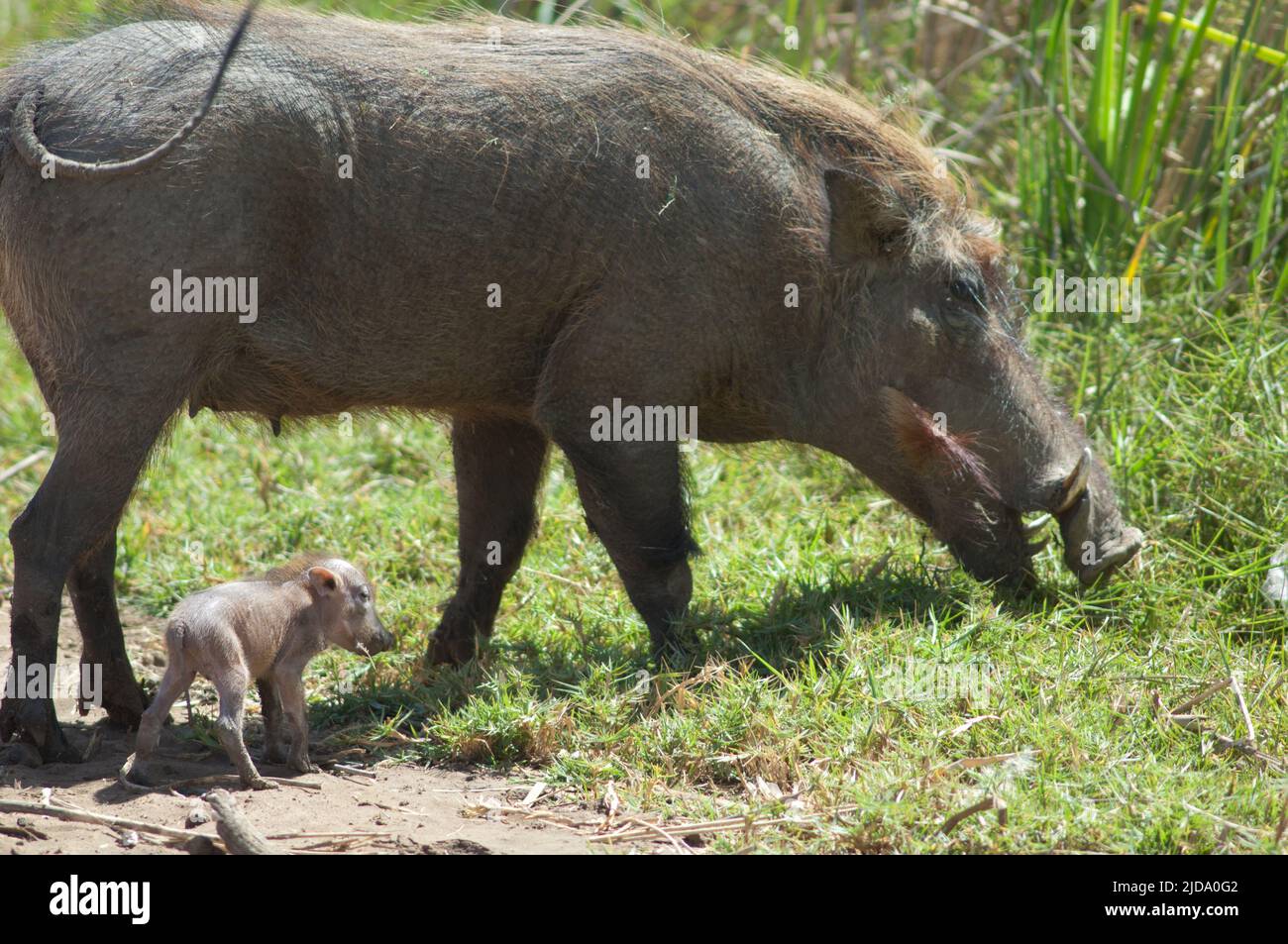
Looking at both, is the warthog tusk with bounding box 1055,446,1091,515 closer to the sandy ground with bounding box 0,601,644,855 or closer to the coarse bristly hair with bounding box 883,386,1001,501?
the coarse bristly hair with bounding box 883,386,1001,501

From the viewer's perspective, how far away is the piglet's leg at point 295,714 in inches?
166

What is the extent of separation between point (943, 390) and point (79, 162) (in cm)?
274

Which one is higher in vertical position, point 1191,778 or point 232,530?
point 232,530

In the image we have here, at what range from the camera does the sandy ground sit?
12.0ft

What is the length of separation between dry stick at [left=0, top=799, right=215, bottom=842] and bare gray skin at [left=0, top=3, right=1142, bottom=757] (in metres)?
0.42

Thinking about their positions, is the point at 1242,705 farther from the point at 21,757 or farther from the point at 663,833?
the point at 21,757

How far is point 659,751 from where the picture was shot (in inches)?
166

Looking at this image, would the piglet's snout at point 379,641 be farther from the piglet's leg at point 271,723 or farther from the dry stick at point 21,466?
the dry stick at point 21,466

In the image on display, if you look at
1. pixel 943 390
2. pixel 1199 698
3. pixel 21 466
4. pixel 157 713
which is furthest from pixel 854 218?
pixel 21 466

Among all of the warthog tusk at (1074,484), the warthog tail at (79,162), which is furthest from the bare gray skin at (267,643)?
the warthog tusk at (1074,484)

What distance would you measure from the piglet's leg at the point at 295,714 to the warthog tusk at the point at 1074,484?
8.37ft
